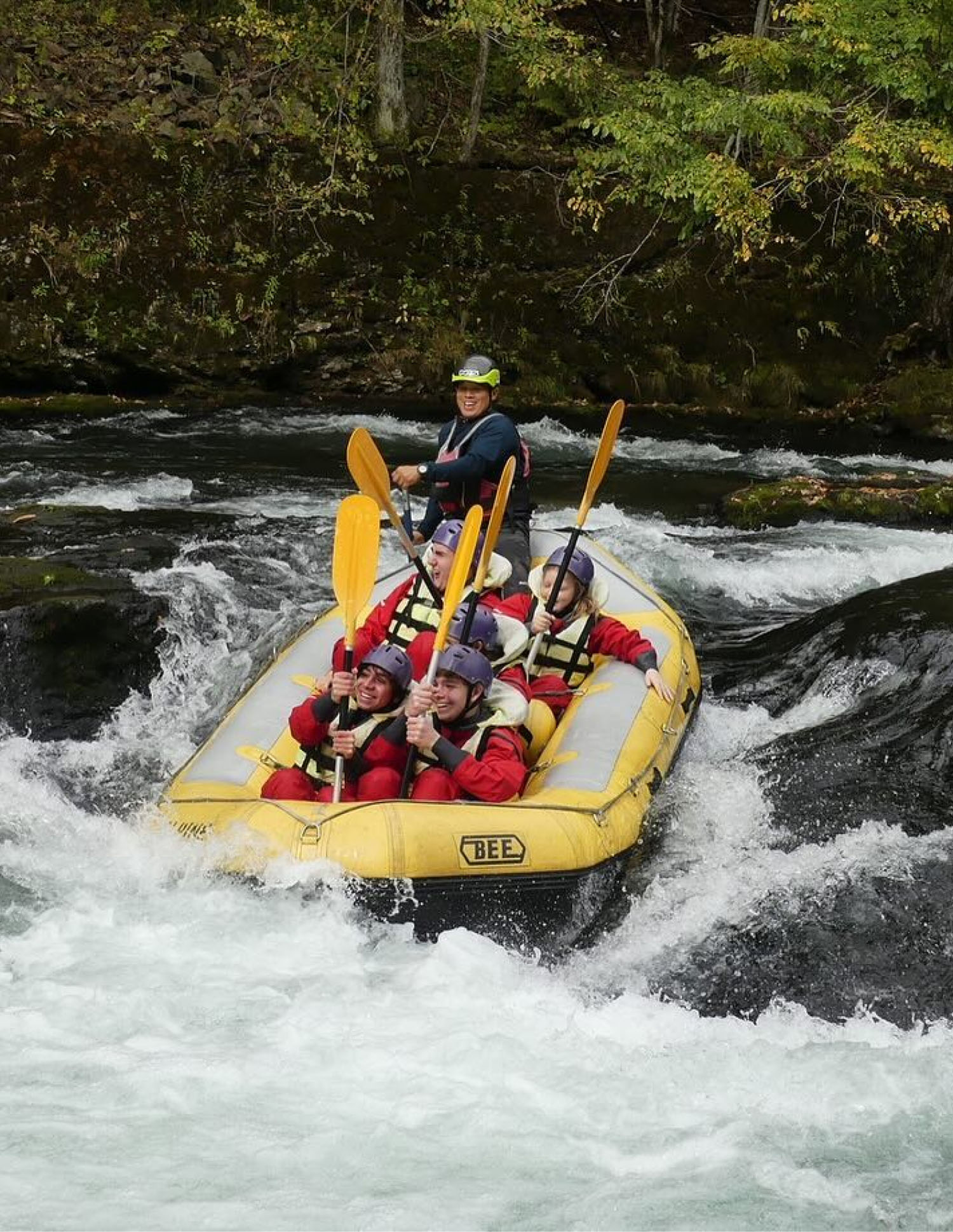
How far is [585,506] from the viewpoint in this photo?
631cm

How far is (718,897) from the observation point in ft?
15.1

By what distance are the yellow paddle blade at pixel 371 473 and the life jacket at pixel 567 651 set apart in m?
0.58

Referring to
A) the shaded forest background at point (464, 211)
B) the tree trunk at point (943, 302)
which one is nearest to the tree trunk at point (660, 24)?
the shaded forest background at point (464, 211)

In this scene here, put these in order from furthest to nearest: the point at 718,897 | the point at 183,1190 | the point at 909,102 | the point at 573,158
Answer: the point at 573,158 → the point at 909,102 → the point at 718,897 → the point at 183,1190

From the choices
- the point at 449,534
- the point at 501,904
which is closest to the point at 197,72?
the point at 449,534

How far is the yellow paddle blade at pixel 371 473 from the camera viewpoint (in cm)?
549

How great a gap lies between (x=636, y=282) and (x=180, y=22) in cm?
598

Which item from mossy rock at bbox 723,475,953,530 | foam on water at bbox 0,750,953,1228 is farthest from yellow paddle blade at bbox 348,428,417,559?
mossy rock at bbox 723,475,953,530

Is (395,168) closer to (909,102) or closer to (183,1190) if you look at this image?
(909,102)

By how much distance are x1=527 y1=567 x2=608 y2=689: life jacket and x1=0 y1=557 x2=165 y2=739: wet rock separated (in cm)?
193

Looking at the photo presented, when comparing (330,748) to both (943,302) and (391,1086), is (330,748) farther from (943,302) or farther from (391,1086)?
(943,302)

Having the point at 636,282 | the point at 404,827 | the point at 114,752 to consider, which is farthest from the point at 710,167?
the point at 404,827

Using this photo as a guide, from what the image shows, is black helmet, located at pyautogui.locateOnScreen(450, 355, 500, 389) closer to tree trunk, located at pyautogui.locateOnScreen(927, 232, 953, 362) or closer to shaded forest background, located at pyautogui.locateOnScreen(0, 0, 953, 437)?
shaded forest background, located at pyautogui.locateOnScreen(0, 0, 953, 437)

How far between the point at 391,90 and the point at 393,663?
10880 mm
